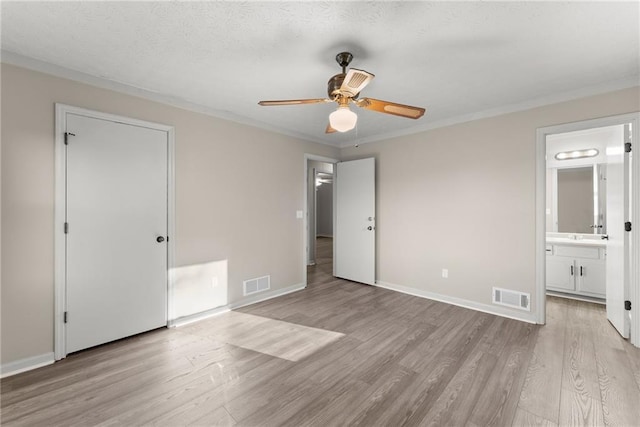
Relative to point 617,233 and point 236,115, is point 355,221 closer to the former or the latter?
point 236,115

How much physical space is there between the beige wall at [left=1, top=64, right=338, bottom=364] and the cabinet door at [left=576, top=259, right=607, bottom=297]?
3932mm

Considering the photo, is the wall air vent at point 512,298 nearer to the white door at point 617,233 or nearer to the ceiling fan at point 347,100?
the white door at point 617,233

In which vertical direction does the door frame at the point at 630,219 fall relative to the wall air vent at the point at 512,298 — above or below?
above

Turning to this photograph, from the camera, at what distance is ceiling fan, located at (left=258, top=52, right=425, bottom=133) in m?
1.84

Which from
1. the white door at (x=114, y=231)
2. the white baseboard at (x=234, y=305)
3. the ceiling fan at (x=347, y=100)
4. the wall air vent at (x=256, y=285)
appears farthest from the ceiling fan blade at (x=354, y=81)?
the white baseboard at (x=234, y=305)

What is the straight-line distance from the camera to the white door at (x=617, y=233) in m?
2.69

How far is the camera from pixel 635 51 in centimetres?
212

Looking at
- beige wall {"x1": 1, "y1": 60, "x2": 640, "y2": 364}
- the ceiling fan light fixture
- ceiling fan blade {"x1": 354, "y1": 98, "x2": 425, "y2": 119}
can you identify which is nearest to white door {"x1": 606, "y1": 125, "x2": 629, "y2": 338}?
beige wall {"x1": 1, "y1": 60, "x2": 640, "y2": 364}

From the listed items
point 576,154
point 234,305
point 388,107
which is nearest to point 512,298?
point 576,154

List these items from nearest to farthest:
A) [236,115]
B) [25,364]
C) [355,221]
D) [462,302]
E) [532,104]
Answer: [25,364], [532,104], [236,115], [462,302], [355,221]

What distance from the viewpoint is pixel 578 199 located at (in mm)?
4156

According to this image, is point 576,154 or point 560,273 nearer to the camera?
point 560,273

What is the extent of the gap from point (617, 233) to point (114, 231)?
5003 mm

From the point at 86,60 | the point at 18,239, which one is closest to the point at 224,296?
the point at 18,239
